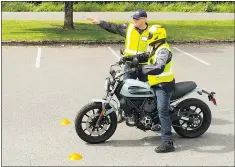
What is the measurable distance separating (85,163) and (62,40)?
9807 millimetres

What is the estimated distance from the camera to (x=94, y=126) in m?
6.90

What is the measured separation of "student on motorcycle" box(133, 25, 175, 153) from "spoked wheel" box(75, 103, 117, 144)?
0.71 m

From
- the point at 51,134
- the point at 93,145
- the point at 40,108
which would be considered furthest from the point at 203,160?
the point at 40,108

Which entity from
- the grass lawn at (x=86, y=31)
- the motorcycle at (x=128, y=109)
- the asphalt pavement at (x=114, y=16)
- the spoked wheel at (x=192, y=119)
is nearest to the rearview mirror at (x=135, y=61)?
the motorcycle at (x=128, y=109)

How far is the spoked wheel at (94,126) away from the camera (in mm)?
6816

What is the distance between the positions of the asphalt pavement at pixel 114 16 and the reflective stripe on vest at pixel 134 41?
13.8 m

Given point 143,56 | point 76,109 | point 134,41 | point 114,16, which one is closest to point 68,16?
point 114,16

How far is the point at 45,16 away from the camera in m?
22.1

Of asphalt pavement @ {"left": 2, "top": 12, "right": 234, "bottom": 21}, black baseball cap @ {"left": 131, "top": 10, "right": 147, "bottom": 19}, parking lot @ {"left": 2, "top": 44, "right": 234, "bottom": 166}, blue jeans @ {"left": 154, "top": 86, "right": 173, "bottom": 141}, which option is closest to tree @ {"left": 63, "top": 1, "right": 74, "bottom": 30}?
asphalt pavement @ {"left": 2, "top": 12, "right": 234, "bottom": 21}

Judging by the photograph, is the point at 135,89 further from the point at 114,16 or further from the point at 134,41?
the point at 114,16

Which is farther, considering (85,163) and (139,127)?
(139,127)

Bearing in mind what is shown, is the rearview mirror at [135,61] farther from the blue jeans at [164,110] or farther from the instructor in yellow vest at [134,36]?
the instructor in yellow vest at [134,36]

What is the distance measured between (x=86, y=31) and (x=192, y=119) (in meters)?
11.1

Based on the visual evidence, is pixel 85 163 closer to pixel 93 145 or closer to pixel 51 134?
pixel 93 145
